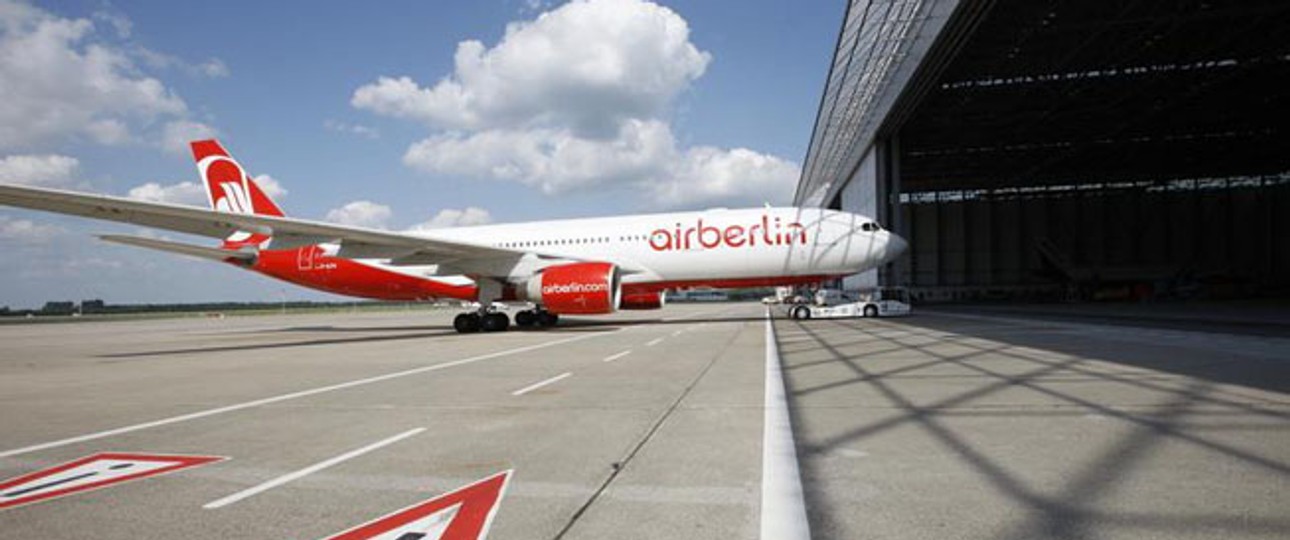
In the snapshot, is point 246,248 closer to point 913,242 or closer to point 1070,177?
point 913,242

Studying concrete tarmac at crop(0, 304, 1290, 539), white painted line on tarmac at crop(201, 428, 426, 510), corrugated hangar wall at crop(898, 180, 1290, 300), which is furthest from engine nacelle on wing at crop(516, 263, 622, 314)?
corrugated hangar wall at crop(898, 180, 1290, 300)

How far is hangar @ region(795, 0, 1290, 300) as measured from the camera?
25797mm

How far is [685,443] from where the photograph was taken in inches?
185

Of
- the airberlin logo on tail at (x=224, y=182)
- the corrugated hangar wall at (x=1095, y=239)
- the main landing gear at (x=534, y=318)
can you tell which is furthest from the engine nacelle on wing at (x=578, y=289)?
the corrugated hangar wall at (x=1095, y=239)

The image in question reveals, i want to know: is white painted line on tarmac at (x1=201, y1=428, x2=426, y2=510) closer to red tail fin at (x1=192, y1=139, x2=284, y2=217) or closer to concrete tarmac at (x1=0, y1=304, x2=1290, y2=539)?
concrete tarmac at (x1=0, y1=304, x2=1290, y2=539)

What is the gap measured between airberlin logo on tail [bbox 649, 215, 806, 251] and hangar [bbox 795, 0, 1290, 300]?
951 cm

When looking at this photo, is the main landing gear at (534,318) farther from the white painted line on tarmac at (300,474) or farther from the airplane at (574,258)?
the white painted line on tarmac at (300,474)

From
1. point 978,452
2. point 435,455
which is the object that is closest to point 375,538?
point 435,455

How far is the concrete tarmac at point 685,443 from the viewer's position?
3160mm

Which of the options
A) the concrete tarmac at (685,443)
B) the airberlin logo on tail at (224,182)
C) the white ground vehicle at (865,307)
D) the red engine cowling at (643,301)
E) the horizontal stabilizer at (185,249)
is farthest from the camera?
the white ground vehicle at (865,307)

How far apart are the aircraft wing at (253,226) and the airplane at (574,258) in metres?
0.14

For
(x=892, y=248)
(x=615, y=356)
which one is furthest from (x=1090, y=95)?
(x=615, y=356)

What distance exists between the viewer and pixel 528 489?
3680mm

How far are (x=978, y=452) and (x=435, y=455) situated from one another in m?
3.72
